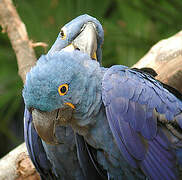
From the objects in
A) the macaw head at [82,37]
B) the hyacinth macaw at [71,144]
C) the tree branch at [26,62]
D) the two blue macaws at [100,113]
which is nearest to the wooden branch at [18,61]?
the tree branch at [26,62]

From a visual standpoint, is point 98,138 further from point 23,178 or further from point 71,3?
point 71,3

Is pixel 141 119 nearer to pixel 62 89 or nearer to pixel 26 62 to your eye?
pixel 62 89

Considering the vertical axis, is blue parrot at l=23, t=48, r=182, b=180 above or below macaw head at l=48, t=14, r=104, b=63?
below

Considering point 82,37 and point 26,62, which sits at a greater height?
point 82,37

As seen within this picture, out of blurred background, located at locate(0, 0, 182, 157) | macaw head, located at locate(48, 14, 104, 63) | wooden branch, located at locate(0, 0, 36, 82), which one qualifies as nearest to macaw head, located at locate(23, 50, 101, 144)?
macaw head, located at locate(48, 14, 104, 63)

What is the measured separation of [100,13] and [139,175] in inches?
54.1

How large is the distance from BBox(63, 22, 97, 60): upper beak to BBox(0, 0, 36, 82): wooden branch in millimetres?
416

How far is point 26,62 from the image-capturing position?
1702 mm

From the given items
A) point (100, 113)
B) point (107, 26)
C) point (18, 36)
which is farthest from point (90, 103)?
point (107, 26)

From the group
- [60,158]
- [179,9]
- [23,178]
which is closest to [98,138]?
[60,158]

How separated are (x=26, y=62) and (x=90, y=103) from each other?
0.66 m

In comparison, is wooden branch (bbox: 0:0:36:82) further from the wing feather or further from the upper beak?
the wing feather

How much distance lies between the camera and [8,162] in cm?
150

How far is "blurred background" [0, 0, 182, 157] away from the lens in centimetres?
220
